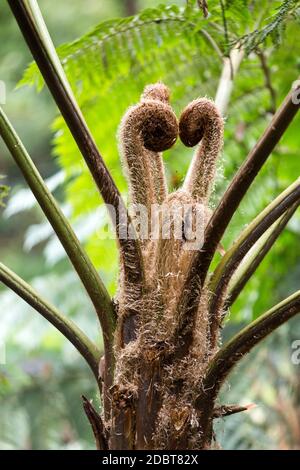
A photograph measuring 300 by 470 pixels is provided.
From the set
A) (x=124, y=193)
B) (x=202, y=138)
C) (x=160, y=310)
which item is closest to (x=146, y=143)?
(x=202, y=138)

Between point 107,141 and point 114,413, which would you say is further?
point 107,141

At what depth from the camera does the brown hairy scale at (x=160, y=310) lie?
1.01m

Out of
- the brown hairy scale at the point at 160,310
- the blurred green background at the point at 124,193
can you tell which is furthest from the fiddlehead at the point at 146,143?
the blurred green background at the point at 124,193

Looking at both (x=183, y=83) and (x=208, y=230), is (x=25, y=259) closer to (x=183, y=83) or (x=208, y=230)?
(x=183, y=83)

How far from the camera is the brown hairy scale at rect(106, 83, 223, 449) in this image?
3.30 ft

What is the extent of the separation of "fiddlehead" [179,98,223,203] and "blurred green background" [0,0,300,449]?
0.09m

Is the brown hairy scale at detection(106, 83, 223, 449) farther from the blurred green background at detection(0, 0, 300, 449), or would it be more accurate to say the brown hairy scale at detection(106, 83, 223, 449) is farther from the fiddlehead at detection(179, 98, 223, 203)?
the blurred green background at detection(0, 0, 300, 449)

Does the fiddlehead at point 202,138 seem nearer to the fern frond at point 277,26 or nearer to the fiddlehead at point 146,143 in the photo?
the fiddlehead at point 146,143

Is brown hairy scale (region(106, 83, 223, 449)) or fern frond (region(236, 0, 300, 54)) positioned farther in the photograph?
fern frond (region(236, 0, 300, 54))

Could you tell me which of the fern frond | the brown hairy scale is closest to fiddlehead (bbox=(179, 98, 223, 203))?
the brown hairy scale

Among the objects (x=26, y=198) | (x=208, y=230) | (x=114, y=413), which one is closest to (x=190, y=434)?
(x=114, y=413)

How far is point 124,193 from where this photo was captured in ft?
6.19
